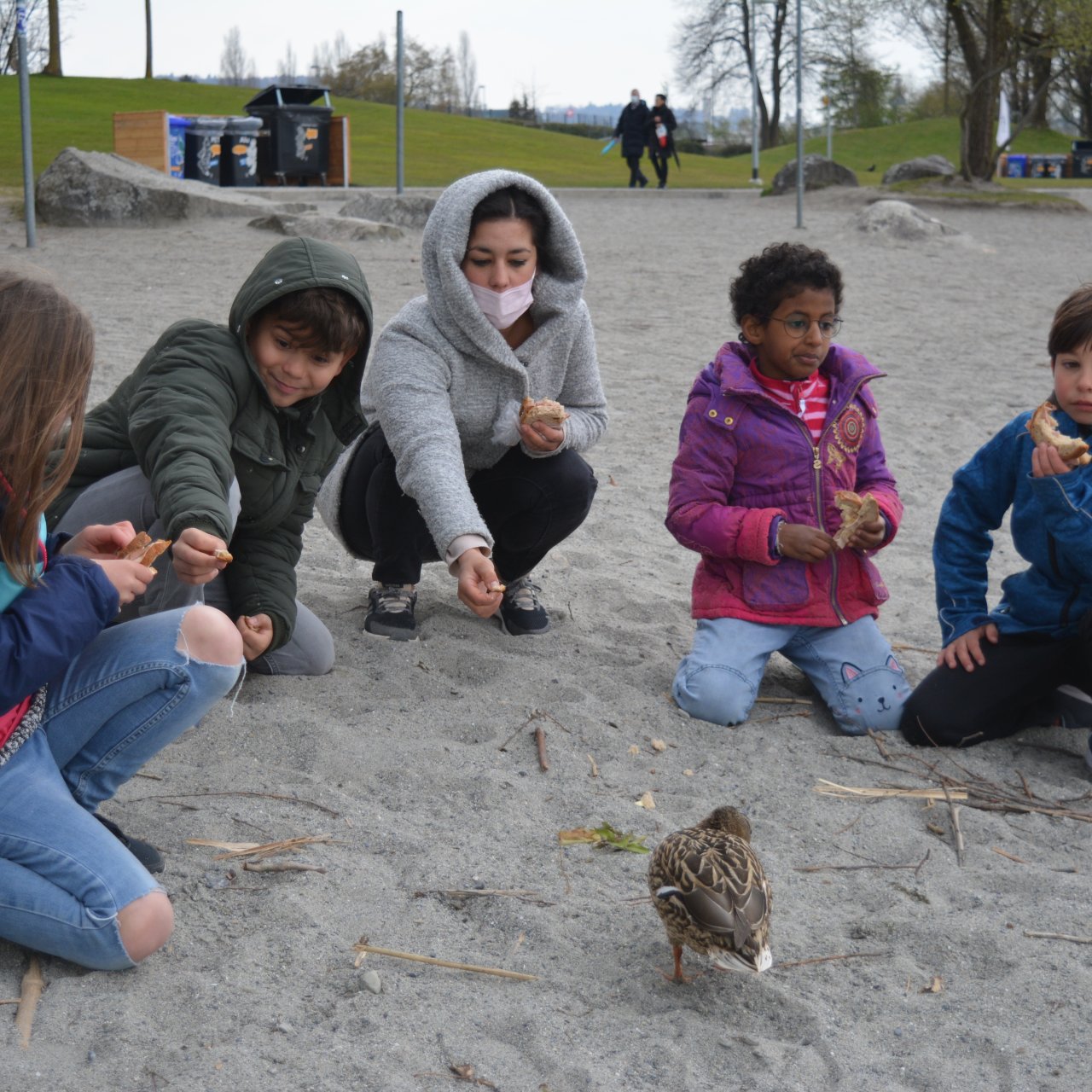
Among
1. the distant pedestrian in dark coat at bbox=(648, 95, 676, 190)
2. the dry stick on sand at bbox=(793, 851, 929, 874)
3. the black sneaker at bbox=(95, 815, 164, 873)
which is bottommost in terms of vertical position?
the dry stick on sand at bbox=(793, 851, 929, 874)

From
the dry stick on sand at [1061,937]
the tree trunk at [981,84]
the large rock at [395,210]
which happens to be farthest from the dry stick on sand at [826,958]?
the tree trunk at [981,84]

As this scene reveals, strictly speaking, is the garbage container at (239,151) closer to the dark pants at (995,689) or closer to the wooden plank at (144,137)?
the wooden plank at (144,137)

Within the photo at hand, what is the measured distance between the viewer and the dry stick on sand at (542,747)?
122 inches

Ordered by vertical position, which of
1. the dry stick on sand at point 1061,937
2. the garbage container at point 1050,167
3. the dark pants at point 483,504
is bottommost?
the dry stick on sand at point 1061,937

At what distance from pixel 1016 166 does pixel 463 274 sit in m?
37.2

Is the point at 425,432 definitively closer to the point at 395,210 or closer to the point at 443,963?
the point at 443,963

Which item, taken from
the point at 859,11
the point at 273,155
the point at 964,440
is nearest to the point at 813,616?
the point at 964,440

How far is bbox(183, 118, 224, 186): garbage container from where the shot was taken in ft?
65.0

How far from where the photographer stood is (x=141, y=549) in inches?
96.0

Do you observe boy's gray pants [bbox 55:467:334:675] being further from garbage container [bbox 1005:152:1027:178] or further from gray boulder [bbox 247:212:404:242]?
garbage container [bbox 1005:152:1027:178]

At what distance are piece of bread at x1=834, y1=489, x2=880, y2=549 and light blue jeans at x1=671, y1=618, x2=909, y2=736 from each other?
0.33 m

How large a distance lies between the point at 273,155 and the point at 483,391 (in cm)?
1963

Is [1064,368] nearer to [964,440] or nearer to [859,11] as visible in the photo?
[964,440]

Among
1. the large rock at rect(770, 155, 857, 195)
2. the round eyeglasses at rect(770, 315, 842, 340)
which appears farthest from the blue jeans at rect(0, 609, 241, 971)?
the large rock at rect(770, 155, 857, 195)
